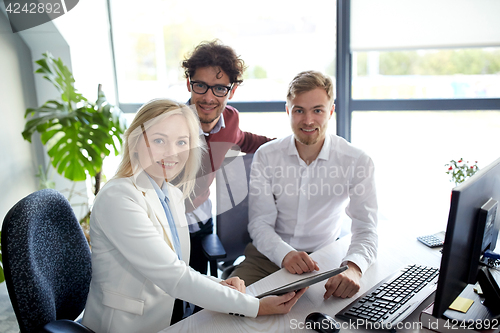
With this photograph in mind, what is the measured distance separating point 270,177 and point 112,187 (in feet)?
2.76

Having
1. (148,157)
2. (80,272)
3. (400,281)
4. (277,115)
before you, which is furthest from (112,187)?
(277,115)

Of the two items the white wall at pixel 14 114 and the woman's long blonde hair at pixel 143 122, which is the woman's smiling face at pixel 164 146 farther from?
the white wall at pixel 14 114

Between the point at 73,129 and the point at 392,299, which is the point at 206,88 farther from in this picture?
the point at 392,299

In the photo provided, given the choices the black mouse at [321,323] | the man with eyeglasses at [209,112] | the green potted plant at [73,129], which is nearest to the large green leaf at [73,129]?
the green potted plant at [73,129]

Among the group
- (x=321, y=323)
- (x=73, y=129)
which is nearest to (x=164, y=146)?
(x=321, y=323)

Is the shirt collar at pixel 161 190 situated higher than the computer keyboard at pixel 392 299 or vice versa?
the shirt collar at pixel 161 190

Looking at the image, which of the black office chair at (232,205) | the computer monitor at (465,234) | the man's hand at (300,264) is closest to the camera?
the computer monitor at (465,234)

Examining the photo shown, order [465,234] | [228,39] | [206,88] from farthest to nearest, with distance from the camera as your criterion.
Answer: [228,39] < [206,88] < [465,234]

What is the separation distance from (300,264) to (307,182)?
514mm

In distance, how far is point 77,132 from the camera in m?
2.48

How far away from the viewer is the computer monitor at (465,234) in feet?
2.70

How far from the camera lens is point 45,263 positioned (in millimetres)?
1097

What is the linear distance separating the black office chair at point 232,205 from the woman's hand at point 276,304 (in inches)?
29.6

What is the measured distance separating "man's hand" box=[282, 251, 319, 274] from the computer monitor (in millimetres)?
482
